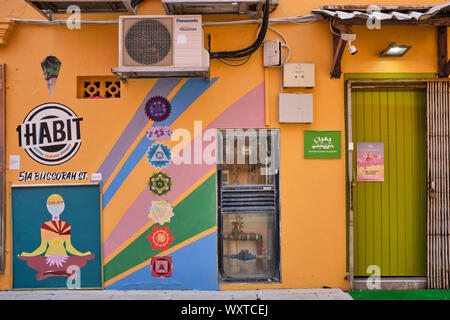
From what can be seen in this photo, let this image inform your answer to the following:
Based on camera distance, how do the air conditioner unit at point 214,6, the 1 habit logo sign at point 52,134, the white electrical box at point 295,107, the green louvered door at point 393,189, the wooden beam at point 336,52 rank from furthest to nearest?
the green louvered door at point 393,189 → the 1 habit logo sign at point 52,134 → the white electrical box at point 295,107 → the wooden beam at point 336,52 → the air conditioner unit at point 214,6

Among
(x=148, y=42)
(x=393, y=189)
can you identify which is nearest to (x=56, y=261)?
(x=148, y=42)

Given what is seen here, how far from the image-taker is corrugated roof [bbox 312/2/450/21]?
398cm

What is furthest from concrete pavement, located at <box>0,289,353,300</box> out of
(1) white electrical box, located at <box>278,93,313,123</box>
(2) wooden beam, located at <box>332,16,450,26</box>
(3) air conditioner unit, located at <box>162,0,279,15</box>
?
(3) air conditioner unit, located at <box>162,0,279,15</box>

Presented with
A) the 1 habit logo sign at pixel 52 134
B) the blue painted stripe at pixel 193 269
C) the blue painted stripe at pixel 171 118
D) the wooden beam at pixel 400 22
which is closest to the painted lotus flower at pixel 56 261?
the blue painted stripe at pixel 171 118

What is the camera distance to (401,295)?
4633mm

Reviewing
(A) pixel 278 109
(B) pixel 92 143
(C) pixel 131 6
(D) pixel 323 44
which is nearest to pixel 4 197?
(B) pixel 92 143

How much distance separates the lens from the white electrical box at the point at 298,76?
4629 mm

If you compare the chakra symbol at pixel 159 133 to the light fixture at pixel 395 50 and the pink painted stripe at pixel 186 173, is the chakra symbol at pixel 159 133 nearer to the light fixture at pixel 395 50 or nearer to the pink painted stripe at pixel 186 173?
the pink painted stripe at pixel 186 173

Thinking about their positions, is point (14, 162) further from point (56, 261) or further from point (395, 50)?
point (395, 50)

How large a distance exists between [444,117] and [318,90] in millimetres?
1908

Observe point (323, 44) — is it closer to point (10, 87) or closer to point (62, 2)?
point (62, 2)

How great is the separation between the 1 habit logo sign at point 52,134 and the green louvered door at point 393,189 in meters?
4.15

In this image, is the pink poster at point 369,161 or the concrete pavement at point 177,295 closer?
the concrete pavement at point 177,295

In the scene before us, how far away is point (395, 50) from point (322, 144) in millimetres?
1672
